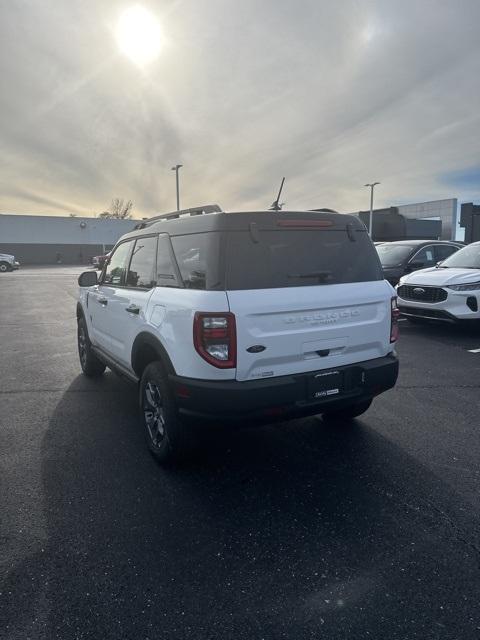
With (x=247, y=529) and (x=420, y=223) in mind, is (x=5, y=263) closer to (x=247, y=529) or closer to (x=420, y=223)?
(x=247, y=529)

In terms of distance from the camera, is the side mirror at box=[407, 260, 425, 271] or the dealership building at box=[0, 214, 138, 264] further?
the dealership building at box=[0, 214, 138, 264]

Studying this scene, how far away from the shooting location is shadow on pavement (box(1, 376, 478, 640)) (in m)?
2.00

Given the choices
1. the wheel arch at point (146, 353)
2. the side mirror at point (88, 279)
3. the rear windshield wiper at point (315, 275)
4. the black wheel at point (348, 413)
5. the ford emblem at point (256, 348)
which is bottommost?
the black wheel at point (348, 413)

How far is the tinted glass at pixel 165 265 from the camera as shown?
3342mm

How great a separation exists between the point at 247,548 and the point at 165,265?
6.97 feet

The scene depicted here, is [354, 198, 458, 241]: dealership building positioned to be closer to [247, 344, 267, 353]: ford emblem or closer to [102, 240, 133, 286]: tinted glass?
[102, 240, 133, 286]: tinted glass

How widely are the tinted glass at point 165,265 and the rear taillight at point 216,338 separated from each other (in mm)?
581

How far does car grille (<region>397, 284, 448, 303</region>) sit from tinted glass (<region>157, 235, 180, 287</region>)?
590cm

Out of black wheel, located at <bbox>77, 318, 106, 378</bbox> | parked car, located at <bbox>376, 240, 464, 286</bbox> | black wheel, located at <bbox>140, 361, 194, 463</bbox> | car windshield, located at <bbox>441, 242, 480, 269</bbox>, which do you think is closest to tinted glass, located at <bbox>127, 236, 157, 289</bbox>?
black wheel, located at <bbox>140, 361, 194, 463</bbox>

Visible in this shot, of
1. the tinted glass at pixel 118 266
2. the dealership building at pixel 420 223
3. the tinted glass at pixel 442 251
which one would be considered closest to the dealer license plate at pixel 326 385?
the tinted glass at pixel 118 266

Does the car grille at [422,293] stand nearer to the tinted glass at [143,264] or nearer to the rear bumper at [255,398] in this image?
the rear bumper at [255,398]

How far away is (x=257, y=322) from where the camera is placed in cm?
283

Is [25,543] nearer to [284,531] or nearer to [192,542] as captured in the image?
[192,542]

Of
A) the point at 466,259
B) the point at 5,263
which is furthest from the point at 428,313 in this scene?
the point at 5,263
